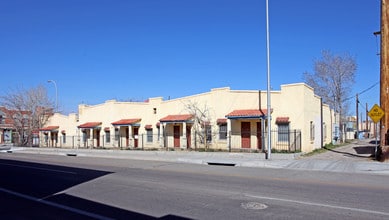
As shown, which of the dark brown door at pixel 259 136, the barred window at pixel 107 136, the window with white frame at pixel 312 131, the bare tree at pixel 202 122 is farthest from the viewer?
the barred window at pixel 107 136

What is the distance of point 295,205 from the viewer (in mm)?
7621

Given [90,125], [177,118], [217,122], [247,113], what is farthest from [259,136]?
[90,125]

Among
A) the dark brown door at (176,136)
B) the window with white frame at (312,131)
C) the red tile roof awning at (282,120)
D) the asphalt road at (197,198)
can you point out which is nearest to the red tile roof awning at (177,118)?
the dark brown door at (176,136)

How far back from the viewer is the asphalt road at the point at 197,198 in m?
7.05

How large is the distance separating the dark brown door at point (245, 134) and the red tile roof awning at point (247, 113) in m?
1.10

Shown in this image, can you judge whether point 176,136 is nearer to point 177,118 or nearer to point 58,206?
point 177,118

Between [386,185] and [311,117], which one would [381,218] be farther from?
[311,117]

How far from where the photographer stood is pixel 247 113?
82.9 ft

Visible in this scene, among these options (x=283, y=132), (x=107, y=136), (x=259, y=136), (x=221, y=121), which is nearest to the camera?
(x=283, y=132)

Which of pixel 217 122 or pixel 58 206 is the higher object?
pixel 217 122

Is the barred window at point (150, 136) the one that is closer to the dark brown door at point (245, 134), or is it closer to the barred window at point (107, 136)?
the barred window at point (107, 136)

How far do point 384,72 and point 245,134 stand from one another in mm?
10829

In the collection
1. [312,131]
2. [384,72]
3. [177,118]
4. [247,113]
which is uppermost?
[384,72]

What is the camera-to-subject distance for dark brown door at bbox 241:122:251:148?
86.4ft
